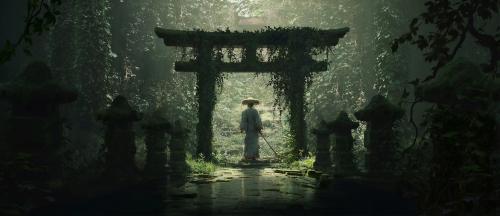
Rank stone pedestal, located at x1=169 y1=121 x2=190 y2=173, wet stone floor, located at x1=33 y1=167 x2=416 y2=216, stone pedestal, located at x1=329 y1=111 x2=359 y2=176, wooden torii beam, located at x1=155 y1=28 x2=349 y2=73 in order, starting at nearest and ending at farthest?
wet stone floor, located at x1=33 y1=167 x2=416 y2=216, stone pedestal, located at x1=329 y1=111 x2=359 y2=176, stone pedestal, located at x1=169 y1=121 x2=190 y2=173, wooden torii beam, located at x1=155 y1=28 x2=349 y2=73

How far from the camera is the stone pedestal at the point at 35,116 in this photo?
6.09m

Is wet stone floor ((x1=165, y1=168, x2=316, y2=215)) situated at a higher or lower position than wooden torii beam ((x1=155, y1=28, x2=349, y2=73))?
lower

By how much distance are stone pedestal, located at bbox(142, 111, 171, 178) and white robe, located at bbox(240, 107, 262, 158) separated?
683cm

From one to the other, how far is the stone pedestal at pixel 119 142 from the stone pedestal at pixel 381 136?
3668 mm

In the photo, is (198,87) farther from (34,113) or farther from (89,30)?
(34,113)

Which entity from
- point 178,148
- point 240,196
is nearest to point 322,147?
point 178,148

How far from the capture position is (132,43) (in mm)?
20359

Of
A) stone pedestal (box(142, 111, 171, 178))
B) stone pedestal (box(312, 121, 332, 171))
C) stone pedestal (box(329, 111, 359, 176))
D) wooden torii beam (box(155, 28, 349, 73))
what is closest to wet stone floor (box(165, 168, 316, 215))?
stone pedestal (box(329, 111, 359, 176))

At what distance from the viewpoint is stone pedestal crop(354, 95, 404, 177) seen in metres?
7.87

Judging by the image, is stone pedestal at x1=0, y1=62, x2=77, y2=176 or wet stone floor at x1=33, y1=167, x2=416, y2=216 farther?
stone pedestal at x1=0, y1=62, x2=77, y2=176

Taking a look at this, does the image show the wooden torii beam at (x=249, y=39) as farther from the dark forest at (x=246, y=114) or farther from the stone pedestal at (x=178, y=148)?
the stone pedestal at (x=178, y=148)

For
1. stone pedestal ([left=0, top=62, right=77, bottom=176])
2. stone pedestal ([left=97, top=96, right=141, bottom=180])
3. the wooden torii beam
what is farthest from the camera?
the wooden torii beam

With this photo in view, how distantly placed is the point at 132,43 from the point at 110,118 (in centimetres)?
1302

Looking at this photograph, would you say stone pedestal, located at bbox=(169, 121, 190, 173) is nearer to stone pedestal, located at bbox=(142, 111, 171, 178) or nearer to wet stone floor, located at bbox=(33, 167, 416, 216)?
stone pedestal, located at bbox=(142, 111, 171, 178)
